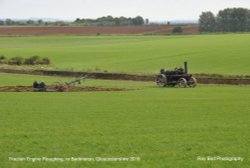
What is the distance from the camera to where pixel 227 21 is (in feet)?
554

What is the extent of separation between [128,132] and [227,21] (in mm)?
158854

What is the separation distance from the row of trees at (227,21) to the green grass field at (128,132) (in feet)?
476

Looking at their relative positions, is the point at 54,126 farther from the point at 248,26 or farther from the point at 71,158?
the point at 248,26

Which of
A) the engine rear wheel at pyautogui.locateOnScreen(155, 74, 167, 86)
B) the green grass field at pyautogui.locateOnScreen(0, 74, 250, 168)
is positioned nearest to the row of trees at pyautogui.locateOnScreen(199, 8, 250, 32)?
the engine rear wheel at pyautogui.locateOnScreen(155, 74, 167, 86)

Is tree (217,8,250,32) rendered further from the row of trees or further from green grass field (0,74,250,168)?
green grass field (0,74,250,168)

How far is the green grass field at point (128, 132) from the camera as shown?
11.5m

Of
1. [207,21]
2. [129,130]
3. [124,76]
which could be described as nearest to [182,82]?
[124,76]

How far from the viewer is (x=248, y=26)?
166500 mm

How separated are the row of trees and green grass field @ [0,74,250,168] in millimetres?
145209

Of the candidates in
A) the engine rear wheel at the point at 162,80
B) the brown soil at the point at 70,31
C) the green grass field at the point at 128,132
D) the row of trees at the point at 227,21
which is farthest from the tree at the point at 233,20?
the green grass field at the point at 128,132

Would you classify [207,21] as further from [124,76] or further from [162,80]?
[162,80]

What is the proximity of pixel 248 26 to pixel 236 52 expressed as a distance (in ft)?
345

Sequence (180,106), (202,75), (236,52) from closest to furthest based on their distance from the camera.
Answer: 1. (180,106)
2. (202,75)
3. (236,52)

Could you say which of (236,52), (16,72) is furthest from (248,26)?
(16,72)
